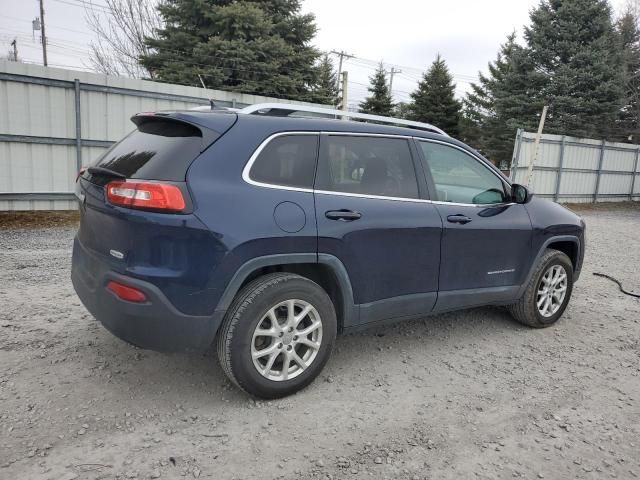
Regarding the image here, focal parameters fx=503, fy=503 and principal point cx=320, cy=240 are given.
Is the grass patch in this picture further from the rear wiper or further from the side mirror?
the side mirror

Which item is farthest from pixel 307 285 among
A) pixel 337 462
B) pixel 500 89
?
pixel 500 89

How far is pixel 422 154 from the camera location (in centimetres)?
381

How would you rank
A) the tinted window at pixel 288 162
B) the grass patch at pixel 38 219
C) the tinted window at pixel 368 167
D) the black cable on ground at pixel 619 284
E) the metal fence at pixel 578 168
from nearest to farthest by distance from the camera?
the tinted window at pixel 288 162 → the tinted window at pixel 368 167 → the black cable on ground at pixel 619 284 → the grass patch at pixel 38 219 → the metal fence at pixel 578 168

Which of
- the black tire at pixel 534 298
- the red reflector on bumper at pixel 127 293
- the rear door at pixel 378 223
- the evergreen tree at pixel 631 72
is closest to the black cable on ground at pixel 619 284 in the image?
the black tire at pixel 534 298

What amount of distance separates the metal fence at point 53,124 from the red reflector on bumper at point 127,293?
7609 millimetres

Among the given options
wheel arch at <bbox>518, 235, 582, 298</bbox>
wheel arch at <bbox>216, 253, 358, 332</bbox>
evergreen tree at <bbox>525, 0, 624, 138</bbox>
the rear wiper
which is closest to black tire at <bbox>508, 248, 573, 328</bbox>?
wheel arch at <bbox>518, 235, 582, 298</bbox>

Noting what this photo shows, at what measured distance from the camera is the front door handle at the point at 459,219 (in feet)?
12.4

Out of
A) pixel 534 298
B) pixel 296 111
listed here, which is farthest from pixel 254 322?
pixel 534 298

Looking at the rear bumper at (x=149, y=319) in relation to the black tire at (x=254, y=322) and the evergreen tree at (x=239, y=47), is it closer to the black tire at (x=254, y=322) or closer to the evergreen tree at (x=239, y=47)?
the black tire at (x=254, y=322)

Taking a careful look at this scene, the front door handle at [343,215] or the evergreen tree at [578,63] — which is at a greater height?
the evergreen tree at [578,63]

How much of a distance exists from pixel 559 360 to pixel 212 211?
2996mm

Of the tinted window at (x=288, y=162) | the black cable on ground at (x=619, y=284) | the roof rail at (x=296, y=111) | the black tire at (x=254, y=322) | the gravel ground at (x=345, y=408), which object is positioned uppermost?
the roof rail at (x=296, y=111)

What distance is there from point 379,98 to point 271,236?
3250 cm

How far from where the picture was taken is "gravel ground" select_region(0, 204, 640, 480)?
2578 millimetres
